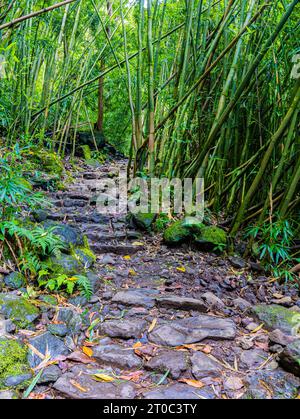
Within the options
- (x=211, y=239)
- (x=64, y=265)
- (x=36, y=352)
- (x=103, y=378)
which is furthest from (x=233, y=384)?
(x=211, y=239)

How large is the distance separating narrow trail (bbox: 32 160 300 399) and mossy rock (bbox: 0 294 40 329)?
0.61 feet

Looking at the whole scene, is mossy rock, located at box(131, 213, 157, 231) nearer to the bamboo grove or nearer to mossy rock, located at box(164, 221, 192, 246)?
mossy rock, located at box(164, 221, 192, 246)

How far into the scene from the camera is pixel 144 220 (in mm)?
2824

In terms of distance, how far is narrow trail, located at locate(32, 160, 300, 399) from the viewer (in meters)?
1.21

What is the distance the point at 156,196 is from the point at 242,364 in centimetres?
182

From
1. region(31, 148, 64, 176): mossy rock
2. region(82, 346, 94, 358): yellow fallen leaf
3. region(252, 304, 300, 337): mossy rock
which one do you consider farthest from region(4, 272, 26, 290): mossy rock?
region(31, 148, 64, 176): mossy rock

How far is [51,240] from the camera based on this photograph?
1.92 m

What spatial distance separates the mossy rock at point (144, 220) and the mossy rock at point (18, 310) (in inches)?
53.7

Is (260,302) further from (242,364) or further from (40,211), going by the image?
(40,211)

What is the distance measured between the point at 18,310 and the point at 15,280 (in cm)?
26

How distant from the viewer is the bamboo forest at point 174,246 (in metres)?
1.26

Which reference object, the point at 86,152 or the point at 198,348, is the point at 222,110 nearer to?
the point at 198,348

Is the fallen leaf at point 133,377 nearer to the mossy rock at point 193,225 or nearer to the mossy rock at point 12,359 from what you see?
the mossy rock at point 12,359
